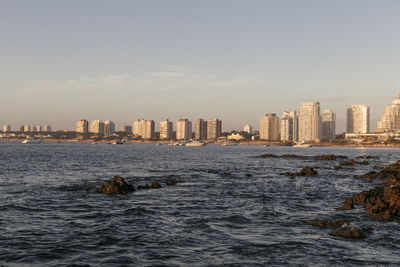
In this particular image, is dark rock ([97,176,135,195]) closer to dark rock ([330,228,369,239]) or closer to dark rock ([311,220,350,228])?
dark rock ([311,220,350,228])

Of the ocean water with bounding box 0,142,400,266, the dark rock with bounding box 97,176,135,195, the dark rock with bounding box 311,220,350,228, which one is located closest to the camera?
the ocean water with bounding box 0,142,400,266

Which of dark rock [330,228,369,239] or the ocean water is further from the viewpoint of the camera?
dark rock [330,228,369,239]

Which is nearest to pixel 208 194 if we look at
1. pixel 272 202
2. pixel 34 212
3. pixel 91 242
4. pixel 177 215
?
pixel 272 202

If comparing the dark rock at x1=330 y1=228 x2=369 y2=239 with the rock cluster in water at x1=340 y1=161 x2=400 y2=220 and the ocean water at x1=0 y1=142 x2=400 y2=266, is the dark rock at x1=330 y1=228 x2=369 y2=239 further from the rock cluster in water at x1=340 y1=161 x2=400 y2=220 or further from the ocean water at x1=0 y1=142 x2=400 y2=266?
the rock cluster in water at x1=340 y1=161 x2=400 y2=220

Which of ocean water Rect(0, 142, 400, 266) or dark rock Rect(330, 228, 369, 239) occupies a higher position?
dark rock Rect(330, 228, 369, 239)

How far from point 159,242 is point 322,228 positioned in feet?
34.8

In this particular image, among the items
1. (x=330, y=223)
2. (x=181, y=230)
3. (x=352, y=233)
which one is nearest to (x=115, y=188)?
(x=181, y=230)

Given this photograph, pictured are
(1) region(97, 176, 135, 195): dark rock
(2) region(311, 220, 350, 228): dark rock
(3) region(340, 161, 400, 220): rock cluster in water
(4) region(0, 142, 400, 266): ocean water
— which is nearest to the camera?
(4) region(0, 142, 400, 266): ocean water

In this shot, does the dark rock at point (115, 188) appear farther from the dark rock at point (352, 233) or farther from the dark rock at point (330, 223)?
the dark rock at point (352, 233)

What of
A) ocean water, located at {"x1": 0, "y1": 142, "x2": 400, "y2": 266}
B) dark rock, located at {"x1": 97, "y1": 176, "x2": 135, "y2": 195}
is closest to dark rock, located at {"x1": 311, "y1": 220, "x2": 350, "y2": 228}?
ocean water, located at {"x1": 0, "y1": 142, "x2": 400, "y2": 266}

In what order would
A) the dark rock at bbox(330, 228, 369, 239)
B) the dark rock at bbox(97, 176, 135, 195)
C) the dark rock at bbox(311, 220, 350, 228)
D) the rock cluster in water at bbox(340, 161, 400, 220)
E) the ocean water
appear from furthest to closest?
the dark rock at bbox(97, 176, 135, 195), the rock cluster in water at bbox(340, 161, 400, 220), the dark rock at bbox(311, 220, 350, 228), the dark rock at bbox(330, 228, 369, 239), the ocean water

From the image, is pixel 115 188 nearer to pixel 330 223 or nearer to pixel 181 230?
pixel 181 230

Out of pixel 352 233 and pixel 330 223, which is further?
pixel 330 223

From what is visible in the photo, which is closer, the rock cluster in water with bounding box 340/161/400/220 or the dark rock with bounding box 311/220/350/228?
the dark rock with bounding box 311/220/350/228
